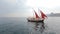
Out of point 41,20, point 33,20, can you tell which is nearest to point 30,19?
point 33,20

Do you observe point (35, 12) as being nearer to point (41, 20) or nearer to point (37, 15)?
point (37, 15)

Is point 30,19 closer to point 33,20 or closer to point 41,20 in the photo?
point 33,20

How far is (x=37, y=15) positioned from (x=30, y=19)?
6.46 metres

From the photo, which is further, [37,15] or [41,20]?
[37,15]

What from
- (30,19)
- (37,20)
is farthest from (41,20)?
(30,19)

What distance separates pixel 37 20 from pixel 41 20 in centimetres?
421

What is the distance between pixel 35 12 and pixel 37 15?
282cm

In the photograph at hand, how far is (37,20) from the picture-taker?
333 ft

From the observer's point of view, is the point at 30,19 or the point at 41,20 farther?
the point at 30,19

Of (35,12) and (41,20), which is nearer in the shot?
(41,20)

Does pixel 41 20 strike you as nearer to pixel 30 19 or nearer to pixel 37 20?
pixel 37 20

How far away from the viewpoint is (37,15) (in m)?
105

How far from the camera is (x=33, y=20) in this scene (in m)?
105

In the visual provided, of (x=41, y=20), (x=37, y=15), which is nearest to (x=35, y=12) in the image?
(x=37, y=15)
